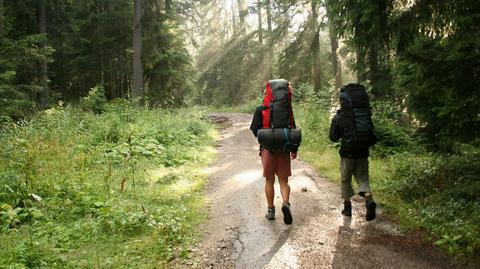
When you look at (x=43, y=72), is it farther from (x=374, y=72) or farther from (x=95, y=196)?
(x=374, y=72)

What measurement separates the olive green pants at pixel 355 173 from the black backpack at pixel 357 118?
288 mm

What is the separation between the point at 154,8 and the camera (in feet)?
72.9

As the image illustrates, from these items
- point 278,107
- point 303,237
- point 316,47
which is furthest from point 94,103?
point 303,237

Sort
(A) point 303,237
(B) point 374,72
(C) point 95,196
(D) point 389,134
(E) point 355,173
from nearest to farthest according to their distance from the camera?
1. (A) point 303,237
2. (E) point 355,173
3. (C) point 95,196
4. (D) point 389,134
5. (B) point 374,72

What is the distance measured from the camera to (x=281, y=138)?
5957 mm

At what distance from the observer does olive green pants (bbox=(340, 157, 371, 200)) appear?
20.6 ft

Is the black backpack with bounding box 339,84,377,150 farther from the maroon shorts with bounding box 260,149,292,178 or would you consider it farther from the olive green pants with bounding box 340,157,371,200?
the maroon shorts with bounding box 260,149,292,178

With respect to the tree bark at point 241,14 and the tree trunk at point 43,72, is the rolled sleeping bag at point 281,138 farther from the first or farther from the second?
the tree bark at point 241,14

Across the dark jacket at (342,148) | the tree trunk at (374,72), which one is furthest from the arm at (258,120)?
the tree trunk at (374,72)

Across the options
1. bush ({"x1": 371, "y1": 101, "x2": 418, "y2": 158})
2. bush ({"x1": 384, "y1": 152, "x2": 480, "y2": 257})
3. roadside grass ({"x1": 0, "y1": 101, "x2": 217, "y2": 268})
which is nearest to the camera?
bush ({"x1": 384, "y1": 152, "x2": 480, "y2": 257})

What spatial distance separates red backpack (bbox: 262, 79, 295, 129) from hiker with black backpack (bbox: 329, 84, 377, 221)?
0.87m

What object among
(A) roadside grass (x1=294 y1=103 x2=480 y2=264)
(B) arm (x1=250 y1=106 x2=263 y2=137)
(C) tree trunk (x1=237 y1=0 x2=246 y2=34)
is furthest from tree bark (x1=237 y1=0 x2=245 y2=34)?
(B) arm (x1=250 y1=106 x2=263 y2=137)

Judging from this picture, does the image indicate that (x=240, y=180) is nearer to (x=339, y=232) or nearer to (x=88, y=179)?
(x=88, y=179)

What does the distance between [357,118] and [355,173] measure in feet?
3.05
